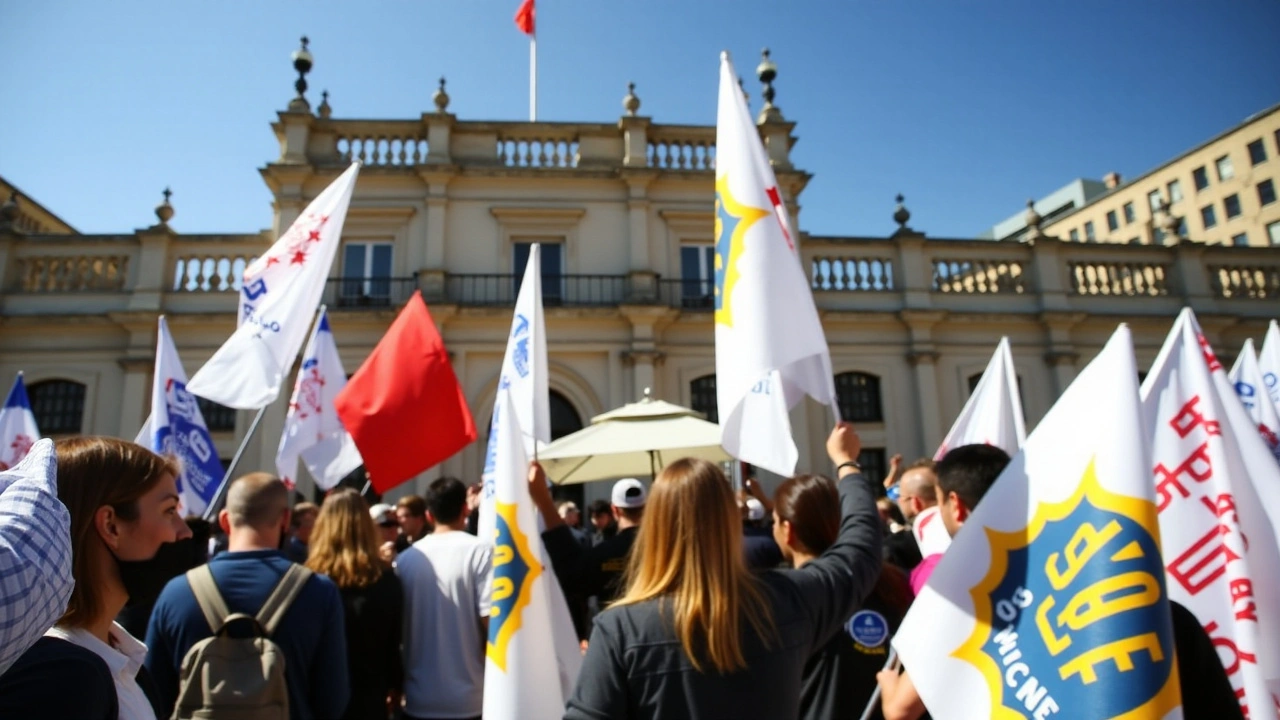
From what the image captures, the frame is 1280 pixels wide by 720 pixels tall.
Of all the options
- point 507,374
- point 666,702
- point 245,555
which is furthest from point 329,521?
point 666,702

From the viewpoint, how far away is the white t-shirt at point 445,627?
12.7 feet

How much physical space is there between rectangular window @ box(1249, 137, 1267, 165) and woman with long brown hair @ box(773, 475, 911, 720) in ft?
159

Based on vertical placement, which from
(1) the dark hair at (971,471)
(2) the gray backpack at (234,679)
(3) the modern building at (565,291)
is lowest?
(2) the gray backpack at (234,679)

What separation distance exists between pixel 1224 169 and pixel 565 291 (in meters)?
41.9

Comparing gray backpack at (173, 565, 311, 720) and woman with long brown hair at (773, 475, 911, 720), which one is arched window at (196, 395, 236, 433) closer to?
gray backpack at (173, 565, 311, 720)

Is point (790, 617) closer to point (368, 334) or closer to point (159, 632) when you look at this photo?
point (159, 632)

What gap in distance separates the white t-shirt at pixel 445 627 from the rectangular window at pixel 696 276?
542 inches

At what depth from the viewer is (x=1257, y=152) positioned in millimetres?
39312

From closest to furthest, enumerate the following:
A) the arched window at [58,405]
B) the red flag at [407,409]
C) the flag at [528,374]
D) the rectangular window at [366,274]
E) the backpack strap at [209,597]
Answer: the backpack strap at [209,597] < the flag at [528,374] < the red flag at [407,409] < the arched window at [58,405] < the rectangular window at [366,274]

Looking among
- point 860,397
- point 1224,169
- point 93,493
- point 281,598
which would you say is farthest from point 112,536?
point 1224,169

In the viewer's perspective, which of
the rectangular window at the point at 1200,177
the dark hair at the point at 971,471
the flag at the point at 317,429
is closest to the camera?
the dark hair at the point at 971,471

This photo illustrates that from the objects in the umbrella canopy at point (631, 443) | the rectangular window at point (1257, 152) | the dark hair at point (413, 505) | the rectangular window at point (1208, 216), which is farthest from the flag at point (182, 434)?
the rectangular window at point (1208, 216)

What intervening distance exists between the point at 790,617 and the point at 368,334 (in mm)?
15394

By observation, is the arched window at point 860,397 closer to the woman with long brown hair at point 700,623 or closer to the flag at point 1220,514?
the flag at point 1220,514
